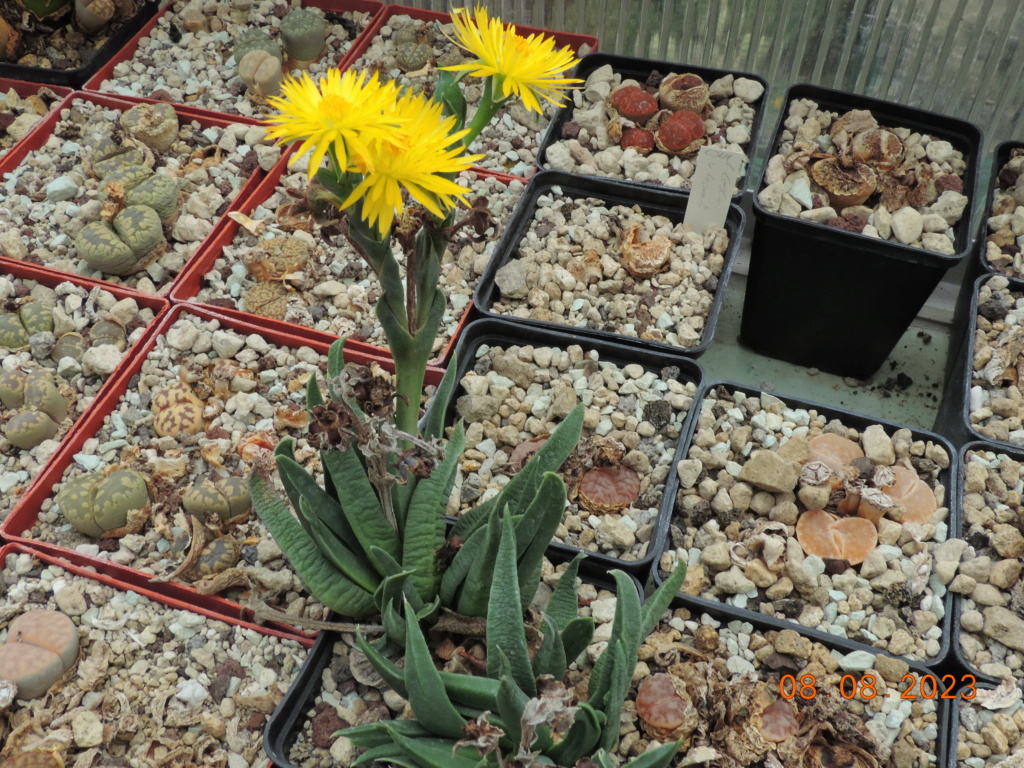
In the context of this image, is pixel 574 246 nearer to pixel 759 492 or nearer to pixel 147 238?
pixel 759 492

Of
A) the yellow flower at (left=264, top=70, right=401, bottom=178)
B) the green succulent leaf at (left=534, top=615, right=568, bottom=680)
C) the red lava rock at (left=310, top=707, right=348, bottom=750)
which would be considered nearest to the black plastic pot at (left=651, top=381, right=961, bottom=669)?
the green succulent leaf at (left=534, top=615, right=568, bottom=680)

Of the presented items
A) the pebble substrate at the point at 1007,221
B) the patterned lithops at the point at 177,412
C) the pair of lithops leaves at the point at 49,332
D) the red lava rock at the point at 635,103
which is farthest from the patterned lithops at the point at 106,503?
the pebble substrate at the point at 1007,221

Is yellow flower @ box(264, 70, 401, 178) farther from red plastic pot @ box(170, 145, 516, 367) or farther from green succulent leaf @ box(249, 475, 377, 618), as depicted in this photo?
red plastic pot @ box(170, 145, 516, 367)

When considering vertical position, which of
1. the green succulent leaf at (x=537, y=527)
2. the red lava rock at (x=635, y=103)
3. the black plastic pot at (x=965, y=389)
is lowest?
the green succulent leaf at (x=537, y=527)

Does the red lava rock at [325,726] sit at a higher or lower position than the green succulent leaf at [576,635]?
lower

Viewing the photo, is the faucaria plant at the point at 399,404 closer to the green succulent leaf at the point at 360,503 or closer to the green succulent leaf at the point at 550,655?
the green succulent leaf at the point at 360,503
